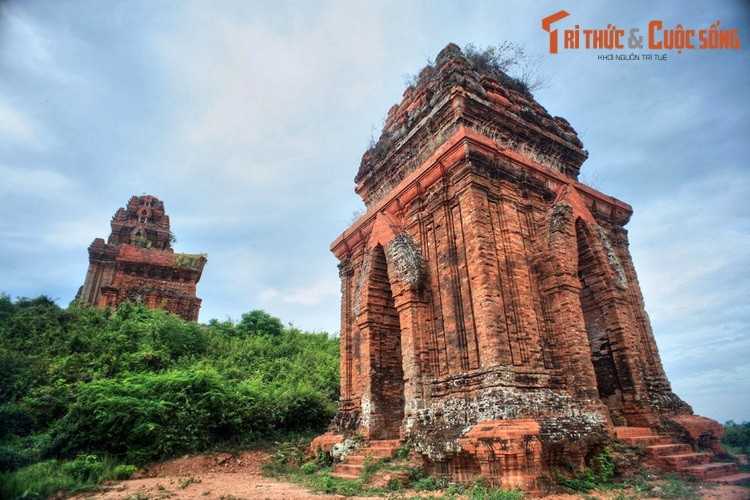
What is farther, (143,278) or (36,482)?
(143,278)

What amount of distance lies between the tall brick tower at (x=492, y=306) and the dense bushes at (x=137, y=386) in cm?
307

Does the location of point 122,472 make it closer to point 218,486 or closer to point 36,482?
point 36,482

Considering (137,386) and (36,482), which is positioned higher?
(137,386)

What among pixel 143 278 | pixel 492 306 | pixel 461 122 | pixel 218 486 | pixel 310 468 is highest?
pixel 143 278

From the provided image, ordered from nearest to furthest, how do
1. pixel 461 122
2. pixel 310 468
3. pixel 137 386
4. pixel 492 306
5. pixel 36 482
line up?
pixel 36 482 < pixel 492 306 < pixel 461 122 < pixel 310 468 < pixel 137 386

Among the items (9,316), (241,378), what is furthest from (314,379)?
(9,316)

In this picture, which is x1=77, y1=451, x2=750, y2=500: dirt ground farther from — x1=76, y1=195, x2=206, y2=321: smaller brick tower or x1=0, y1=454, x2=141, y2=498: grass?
x1=76, y1=195, x2=206, y2=321: smaller brick tower

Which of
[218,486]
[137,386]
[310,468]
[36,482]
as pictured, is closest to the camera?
[36,482]

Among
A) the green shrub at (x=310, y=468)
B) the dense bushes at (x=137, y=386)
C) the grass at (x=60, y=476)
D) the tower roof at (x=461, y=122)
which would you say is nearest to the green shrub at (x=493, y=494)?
the green shrub at (x=310, y=468)

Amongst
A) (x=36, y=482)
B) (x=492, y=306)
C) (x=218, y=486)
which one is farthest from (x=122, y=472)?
(x=492, y=306)

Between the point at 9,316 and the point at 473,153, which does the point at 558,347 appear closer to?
the point at 473,153

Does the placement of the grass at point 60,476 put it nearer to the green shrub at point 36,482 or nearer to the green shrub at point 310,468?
the green shrub at point 36,482

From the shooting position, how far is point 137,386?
9.68 m

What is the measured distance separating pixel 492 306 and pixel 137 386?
27.7ft
